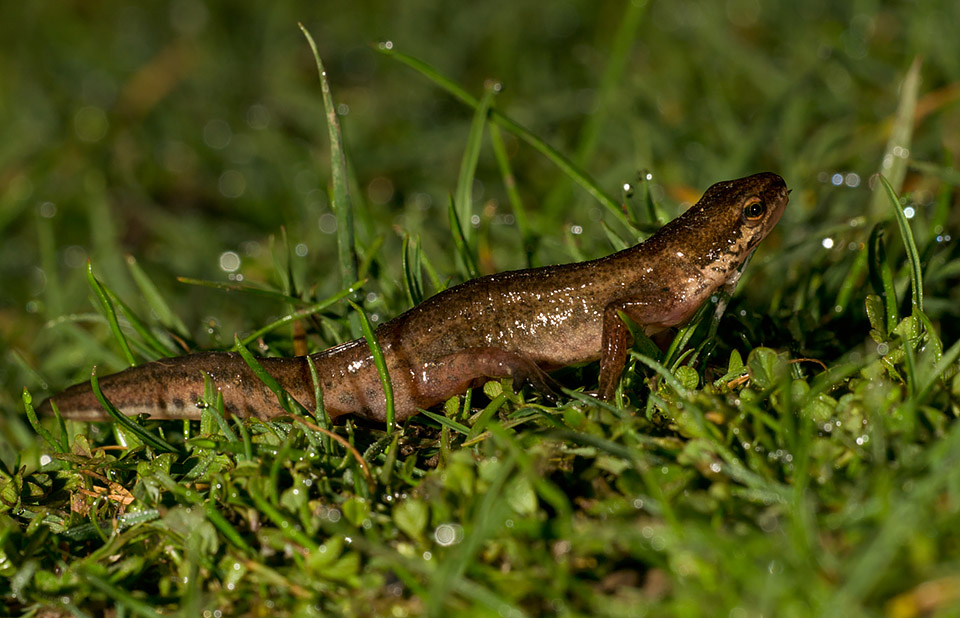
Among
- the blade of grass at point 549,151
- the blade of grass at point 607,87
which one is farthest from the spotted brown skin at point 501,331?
the blade of grass at point 607,87

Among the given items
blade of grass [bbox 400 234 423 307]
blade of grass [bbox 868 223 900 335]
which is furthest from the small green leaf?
blade of grass [bbox 868 223 900 335]

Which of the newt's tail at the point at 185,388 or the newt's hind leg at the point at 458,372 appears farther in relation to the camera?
the newt's hind leg at the point at 458,372

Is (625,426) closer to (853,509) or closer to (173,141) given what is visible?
(853,509)

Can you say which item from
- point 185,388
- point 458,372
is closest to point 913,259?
point 458,372

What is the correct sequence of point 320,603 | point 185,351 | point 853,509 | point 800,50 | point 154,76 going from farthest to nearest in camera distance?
point 154,76, point 800,50, point 185,351, point 320,603, point 853,509

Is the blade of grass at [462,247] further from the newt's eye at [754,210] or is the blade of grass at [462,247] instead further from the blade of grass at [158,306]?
the blade of grass at [158,306]

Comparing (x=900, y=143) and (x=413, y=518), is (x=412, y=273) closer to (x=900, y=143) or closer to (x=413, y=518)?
(x=413, y=518)

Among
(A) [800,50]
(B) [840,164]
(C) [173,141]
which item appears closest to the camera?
(B) [840,164]

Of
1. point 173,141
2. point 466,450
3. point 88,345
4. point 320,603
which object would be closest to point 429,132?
point 173,141
